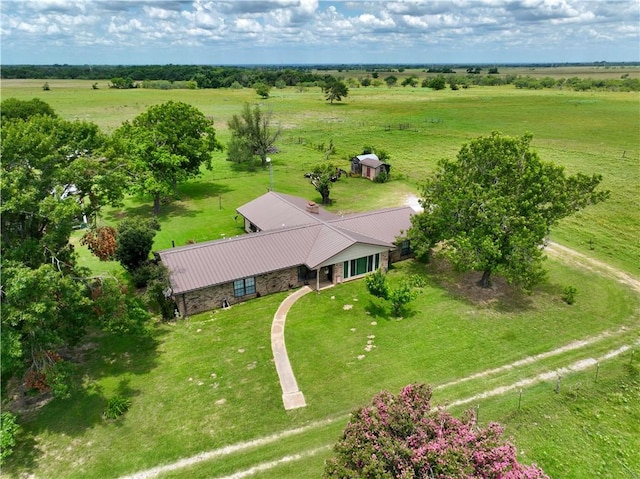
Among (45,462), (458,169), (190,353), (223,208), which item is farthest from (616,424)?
(223,208)

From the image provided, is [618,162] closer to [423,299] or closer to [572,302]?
[572,302]

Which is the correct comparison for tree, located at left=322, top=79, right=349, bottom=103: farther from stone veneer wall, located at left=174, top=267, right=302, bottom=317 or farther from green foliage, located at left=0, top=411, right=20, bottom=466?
green foliage, located at left=0, top=411, right=20, bottom=466

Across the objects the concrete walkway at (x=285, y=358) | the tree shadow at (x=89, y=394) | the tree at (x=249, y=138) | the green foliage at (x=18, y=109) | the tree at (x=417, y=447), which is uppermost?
the green foliage at (x=18, y=109)

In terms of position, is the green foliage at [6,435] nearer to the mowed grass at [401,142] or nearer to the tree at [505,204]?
the mowed grass at [401,142]

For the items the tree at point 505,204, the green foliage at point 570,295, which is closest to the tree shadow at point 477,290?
the tree at point 505,204

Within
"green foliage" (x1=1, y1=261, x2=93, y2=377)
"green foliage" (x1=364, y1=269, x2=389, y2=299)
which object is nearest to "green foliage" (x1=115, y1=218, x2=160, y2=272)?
"green foliage" (x1=1, y1=261, x2=93, y2=377)

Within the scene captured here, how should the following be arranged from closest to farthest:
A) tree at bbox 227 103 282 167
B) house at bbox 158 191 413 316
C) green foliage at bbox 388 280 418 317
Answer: green foliage at bbox 388 280 418 317 → house at bbox 158 191 413 316 → tree at bbox 227 103 282 167
